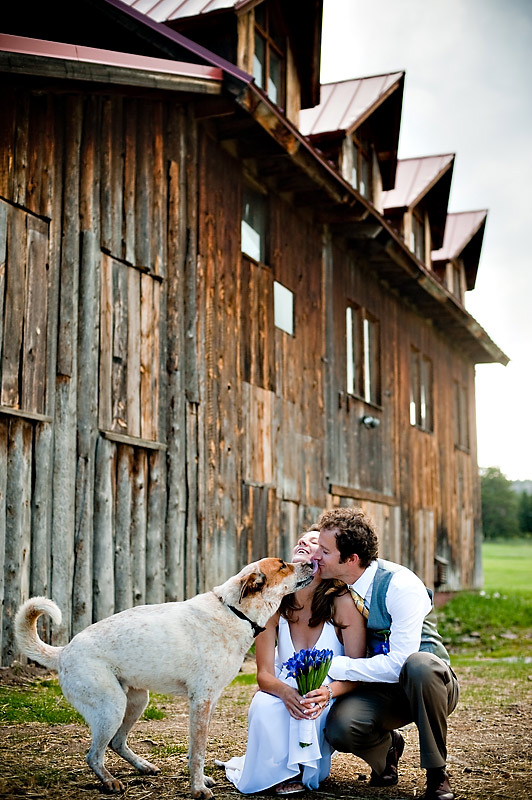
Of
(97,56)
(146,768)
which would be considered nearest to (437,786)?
(146,768)

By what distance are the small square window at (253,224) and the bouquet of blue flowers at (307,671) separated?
759 centimetres

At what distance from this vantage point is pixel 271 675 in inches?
A: 186

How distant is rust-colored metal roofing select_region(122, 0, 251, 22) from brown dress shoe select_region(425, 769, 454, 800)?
8.90 m

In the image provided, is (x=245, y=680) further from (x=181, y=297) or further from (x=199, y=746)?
(x=199, y=746)

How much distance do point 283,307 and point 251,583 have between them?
804cm

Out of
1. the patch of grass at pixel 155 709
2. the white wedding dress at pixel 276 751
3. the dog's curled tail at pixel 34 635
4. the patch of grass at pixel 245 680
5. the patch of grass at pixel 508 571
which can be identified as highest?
the dog's curled tail at pixel 34 635

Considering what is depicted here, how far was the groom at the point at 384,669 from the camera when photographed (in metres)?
4.49

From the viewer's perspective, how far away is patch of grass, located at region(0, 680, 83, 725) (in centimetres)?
607

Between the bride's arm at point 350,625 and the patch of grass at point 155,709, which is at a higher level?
the bride's arm at point 350,625

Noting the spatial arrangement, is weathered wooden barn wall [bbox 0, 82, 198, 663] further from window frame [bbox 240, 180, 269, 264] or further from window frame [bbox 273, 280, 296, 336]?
window frame [bbox 273, 280, 296, 336]

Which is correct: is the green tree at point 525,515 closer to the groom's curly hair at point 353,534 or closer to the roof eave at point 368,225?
the roof eave at point 368,225

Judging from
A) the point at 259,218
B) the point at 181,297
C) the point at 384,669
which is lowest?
the point at 384,669

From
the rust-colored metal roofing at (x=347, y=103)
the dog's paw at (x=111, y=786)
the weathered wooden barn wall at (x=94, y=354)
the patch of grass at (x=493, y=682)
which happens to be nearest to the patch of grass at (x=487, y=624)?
the patch of grass at (x=493, y=682)

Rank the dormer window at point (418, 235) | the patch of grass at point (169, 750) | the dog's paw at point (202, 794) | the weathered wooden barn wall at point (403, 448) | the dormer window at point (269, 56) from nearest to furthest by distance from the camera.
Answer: the dog's paw at point (202, 794)
the patch of grass at point (169, 750)
the dormer window at point (269, 56)
the weathered wooden barn wall at point (403, 448)
the dormer window at point (418, 235)
